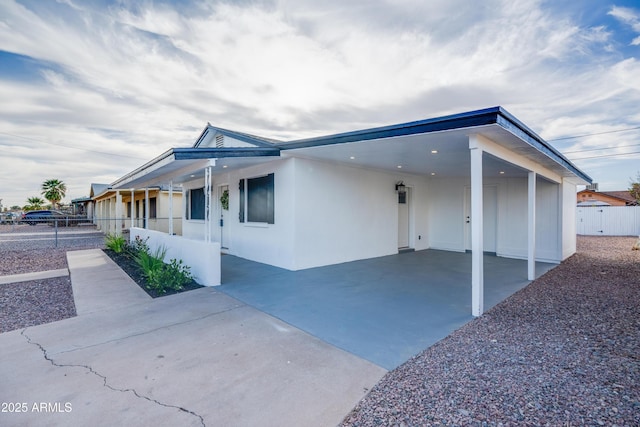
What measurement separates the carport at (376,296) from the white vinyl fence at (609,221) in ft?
44.9

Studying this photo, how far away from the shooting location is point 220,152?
20.0ft

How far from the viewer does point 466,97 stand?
1025 centimetres

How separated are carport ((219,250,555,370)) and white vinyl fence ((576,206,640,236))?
1367cm

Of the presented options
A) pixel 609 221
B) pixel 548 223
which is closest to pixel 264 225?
pixel 548 223

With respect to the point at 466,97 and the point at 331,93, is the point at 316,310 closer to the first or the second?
the point at 331,93

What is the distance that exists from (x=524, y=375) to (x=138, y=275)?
7282mm

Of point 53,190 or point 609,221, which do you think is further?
point 53,190

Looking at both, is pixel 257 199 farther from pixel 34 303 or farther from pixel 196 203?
pixel 34 303

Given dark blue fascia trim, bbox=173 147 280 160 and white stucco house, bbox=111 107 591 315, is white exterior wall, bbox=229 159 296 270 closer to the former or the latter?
white stucco house, bbox=111 107 591 315

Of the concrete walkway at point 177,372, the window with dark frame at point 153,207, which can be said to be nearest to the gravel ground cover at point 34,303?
the concrete walkway at point 177,372

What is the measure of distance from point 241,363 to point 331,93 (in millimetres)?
8818

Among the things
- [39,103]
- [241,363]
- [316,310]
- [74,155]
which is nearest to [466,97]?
[316,310]

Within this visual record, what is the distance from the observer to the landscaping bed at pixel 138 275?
218 inches

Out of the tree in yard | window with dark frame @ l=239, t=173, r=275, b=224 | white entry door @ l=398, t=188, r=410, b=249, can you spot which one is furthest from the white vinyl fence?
→ window with dark frame @ l=239, t=173, r=275, b=224
